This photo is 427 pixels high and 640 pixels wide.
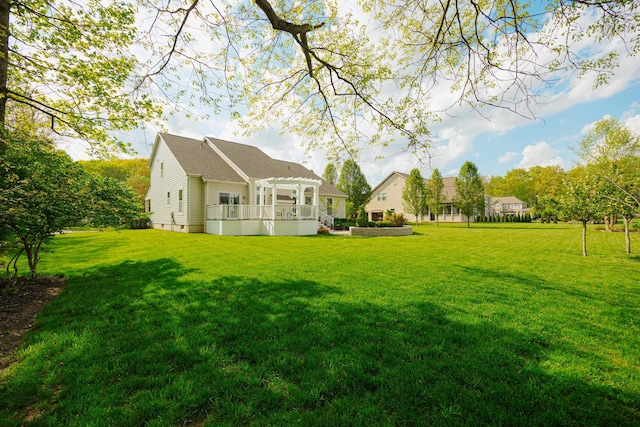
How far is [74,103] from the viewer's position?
717cm

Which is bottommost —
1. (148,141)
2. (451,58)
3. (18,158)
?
(18,158)

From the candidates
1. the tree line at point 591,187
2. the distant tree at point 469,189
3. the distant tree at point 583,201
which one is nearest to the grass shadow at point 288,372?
the tree line at point 591,187

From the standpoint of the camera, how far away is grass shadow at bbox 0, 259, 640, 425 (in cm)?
208

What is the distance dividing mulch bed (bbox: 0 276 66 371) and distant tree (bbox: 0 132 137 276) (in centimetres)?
48

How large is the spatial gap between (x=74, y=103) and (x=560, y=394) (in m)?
11.2

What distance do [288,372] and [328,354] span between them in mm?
498

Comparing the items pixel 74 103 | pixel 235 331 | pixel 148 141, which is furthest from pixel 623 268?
pixel 74 103

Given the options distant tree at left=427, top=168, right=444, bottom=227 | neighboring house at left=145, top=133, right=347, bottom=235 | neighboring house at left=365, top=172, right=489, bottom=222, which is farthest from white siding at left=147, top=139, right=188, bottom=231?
neighboring house at left=365, top=172, right=489, bottom=222

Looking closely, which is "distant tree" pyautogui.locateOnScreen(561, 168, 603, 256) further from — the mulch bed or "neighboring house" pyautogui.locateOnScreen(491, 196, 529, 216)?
"neighboring house" pyautogui.locateOnScreen(491, 196, 529, 216)

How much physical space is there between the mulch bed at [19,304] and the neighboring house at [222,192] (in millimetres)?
9933

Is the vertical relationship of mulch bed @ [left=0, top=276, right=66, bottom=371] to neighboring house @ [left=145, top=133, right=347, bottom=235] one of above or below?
below

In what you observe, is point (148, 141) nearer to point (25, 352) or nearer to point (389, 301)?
point (25, 352)

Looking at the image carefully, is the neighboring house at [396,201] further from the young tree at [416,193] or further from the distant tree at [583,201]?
the distant tree at [583,201]

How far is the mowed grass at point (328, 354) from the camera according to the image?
2119 millimetres
